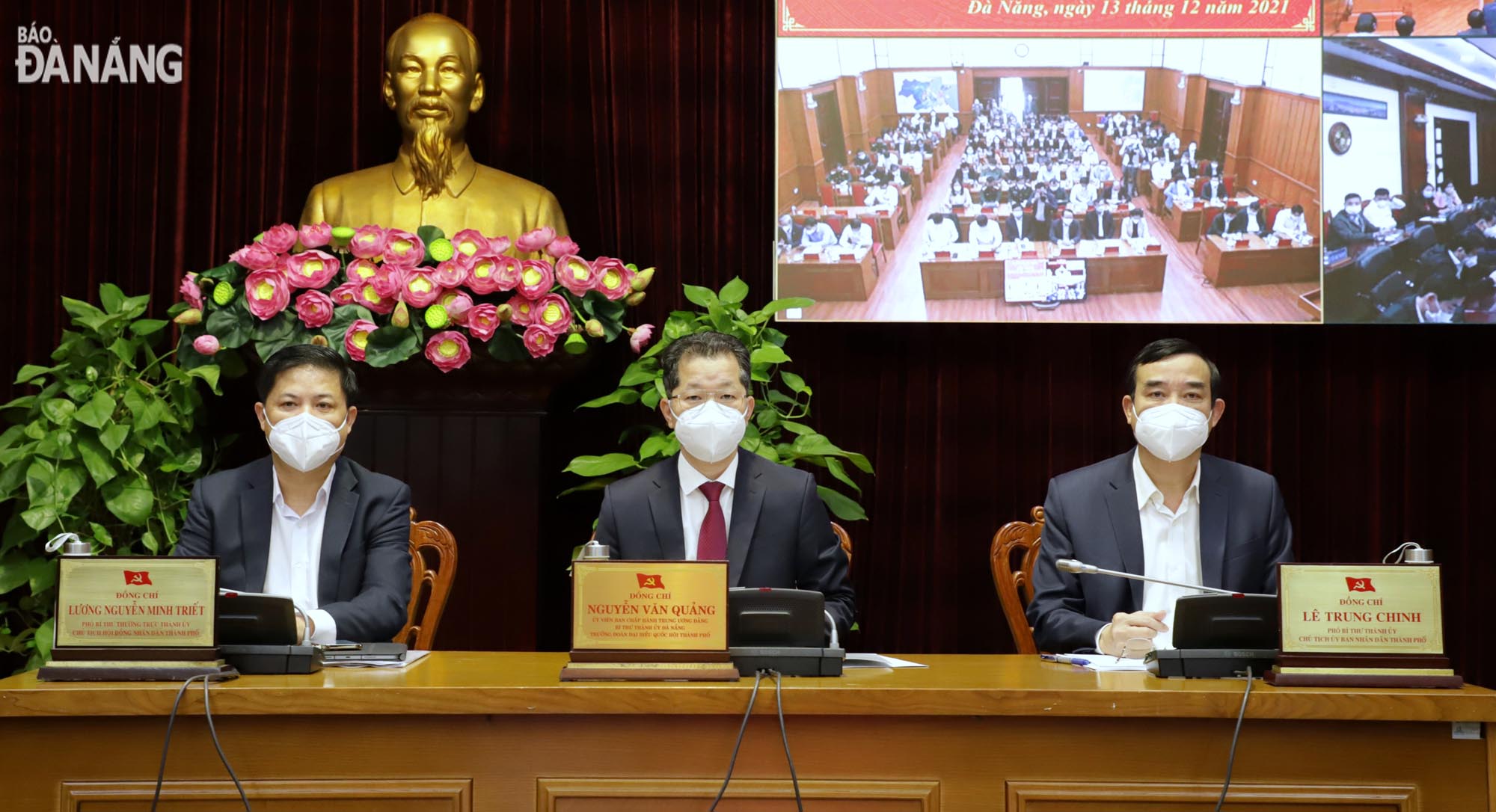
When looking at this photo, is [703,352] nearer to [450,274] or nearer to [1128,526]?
[450,274]

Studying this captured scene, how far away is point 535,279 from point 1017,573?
129cm

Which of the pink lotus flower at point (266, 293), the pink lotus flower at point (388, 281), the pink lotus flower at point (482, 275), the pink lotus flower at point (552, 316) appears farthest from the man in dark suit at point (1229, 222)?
the pink lotus flower at point (266, 293)

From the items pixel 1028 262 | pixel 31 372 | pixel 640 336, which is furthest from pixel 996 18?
pixel 31 372

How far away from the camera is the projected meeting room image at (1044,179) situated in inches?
153

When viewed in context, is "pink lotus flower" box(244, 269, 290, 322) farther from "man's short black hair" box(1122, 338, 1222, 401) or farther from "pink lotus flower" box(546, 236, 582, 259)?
"man's short black hair" box(1122, 338, 1222, 401)

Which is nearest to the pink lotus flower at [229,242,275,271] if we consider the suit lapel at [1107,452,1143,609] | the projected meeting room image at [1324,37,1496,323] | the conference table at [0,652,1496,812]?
the conference table at [0,652,1496,812]

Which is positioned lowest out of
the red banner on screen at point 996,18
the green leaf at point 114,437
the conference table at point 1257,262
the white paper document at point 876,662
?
the white paper document at point 876,662

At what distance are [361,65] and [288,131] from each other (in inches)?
11.2

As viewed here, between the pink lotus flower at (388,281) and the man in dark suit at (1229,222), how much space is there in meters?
2.16

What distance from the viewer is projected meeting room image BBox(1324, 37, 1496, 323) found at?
383cm

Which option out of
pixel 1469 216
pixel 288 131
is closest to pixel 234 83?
pixel 288 131

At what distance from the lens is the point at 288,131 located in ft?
13.5

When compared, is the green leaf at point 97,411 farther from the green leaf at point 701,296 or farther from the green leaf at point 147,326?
the green leaf at point 701,296

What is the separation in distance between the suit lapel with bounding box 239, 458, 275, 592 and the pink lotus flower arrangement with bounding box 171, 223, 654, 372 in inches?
23.9
